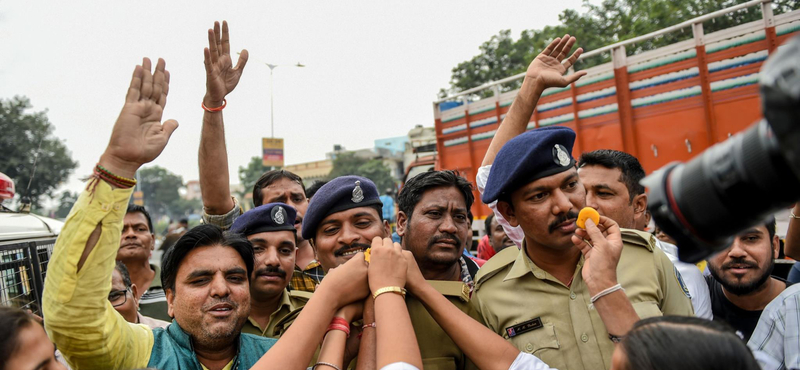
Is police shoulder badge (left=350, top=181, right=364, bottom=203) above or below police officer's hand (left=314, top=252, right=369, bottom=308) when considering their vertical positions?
above

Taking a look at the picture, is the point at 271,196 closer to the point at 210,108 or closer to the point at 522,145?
the point at 210,108

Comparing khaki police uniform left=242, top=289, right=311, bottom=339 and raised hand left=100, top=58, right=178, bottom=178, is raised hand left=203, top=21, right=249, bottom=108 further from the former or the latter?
khaki police uniform left=242, top=289, right=311, bottom=339

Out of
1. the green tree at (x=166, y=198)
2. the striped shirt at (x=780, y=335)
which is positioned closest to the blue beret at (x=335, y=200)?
the striped shirt at (x=780, y=335)

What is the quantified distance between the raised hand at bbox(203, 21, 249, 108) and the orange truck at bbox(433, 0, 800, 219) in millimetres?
4257

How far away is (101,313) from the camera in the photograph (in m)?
1.73

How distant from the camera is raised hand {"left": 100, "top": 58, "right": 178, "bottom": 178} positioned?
1713 millimetres

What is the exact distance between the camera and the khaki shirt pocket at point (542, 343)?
195 cm

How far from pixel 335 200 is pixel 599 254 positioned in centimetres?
127

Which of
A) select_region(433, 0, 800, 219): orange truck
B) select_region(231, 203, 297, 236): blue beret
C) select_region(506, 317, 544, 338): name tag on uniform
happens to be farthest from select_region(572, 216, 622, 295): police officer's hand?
select_region(433, 0, 800, 219): orange truck

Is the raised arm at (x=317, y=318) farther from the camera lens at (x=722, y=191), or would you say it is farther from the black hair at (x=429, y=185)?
the camera lens at (x=722, y=191)

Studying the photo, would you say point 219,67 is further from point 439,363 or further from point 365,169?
point 365,169

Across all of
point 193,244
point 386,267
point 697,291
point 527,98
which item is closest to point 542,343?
point 386,267

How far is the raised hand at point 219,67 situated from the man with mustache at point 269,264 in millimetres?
704

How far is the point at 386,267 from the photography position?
1.97 metres
